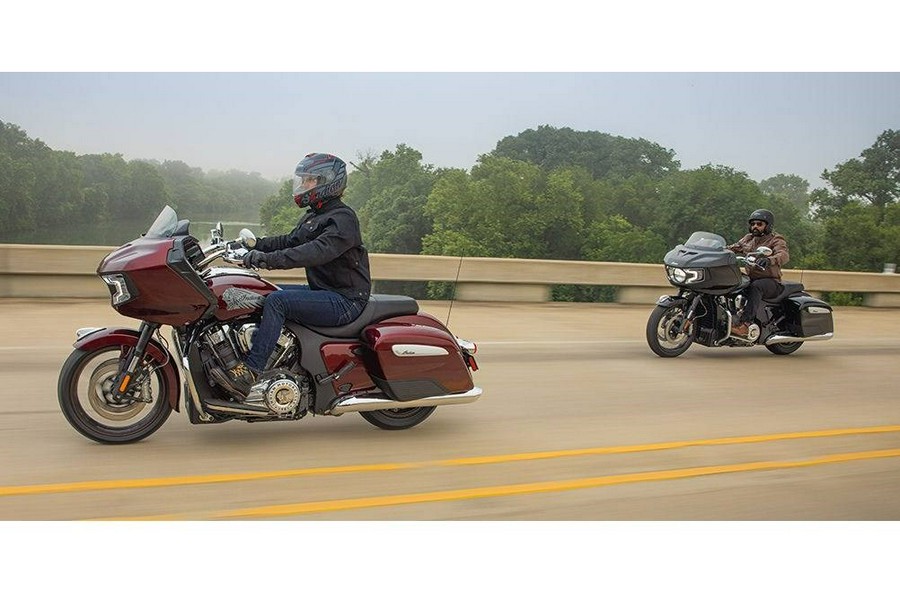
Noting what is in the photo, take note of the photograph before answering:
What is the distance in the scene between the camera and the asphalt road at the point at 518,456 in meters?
4.62

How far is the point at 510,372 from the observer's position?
28.3 feet

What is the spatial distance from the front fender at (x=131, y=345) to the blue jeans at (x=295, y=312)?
18.4 inches

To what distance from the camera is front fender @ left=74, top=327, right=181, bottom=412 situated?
5160 millimetres

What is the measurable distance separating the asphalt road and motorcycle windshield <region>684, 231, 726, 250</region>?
1.57 metres

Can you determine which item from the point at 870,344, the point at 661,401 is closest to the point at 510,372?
the point at 661,401

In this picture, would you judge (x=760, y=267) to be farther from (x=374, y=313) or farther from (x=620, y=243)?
(x=620, y=243)

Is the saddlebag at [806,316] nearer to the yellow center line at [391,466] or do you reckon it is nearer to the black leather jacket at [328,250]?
the yellow center line at [391,466]

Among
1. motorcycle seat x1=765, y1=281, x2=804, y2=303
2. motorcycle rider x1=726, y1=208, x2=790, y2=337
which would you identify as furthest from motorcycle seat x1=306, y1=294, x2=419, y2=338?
motorcycle seat x1=765, y1=281, x2=804, y2=303

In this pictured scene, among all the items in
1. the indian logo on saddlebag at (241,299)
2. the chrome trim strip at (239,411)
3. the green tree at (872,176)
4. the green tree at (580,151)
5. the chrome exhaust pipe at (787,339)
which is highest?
the green tree at (580,151)

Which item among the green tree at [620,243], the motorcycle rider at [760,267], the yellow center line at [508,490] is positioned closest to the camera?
the yellow center line at [508,490]

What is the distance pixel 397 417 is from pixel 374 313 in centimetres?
80

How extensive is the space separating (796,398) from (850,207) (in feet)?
123

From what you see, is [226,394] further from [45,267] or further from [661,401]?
[45,267]

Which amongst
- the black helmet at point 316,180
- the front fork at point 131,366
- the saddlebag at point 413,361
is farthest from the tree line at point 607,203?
the front fork at point 131,366
